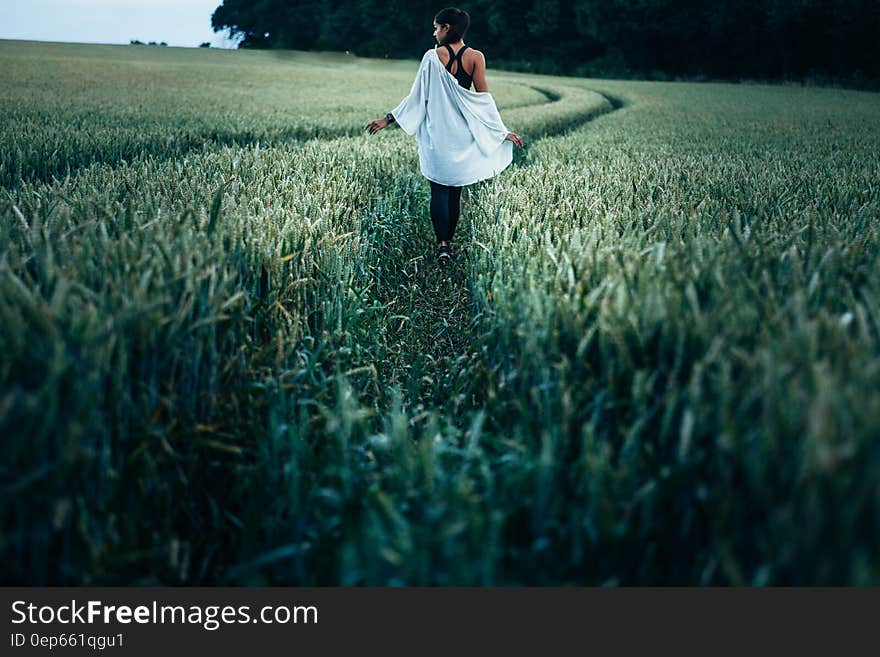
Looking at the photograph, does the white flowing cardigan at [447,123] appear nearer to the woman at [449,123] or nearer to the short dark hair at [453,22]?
the woman at [449,123]

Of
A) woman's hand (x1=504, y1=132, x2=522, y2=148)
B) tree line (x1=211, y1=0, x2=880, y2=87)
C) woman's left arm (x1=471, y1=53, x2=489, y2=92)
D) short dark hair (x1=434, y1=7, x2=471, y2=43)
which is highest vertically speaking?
tree line (x1=211, y1=0, x2=880, y2=87)

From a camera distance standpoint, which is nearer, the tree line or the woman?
the woman

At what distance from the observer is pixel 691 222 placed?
253 cm

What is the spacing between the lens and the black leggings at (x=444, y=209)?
14.8ft

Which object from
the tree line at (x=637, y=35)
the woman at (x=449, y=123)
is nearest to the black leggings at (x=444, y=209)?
the woman at (x=449, y=123)

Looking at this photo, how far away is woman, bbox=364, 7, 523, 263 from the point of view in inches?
170

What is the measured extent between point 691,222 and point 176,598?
7.48ft

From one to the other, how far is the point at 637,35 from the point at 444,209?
49306 mm

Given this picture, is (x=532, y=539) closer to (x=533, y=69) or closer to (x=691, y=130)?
(x=691, y=130)

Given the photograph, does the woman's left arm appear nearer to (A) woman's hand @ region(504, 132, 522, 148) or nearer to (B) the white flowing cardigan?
(B) the white flowing cardigan

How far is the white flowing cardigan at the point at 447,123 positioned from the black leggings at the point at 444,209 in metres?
0.09

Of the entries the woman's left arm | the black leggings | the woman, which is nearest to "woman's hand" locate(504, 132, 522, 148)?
the woman

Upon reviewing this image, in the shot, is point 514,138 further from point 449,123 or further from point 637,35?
point 637,35

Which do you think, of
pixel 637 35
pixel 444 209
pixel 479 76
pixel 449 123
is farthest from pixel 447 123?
pixel 637 35
